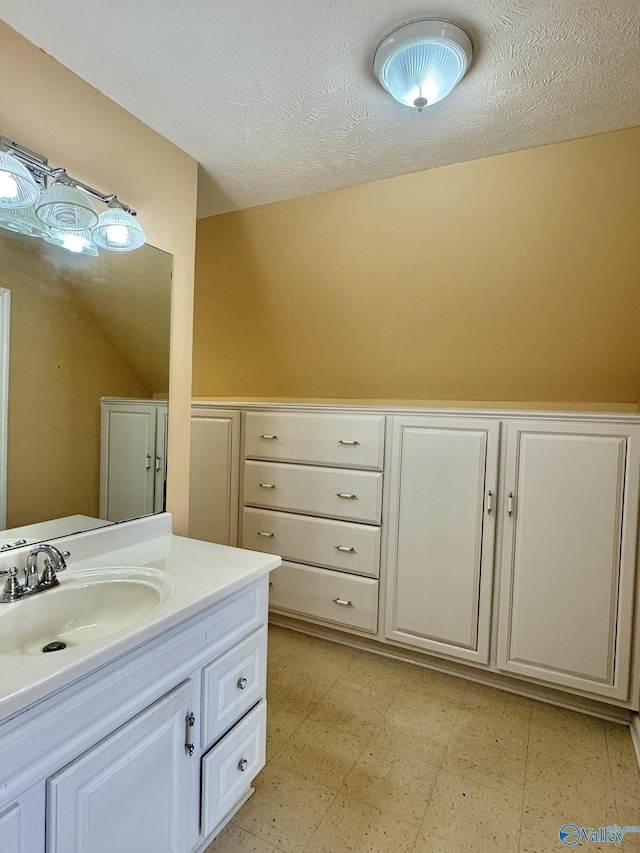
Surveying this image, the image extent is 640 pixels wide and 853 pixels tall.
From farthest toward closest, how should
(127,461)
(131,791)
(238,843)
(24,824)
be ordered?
(127,461) → (238,843) → (131,791) → (24,824)

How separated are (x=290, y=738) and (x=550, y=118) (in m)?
2.48

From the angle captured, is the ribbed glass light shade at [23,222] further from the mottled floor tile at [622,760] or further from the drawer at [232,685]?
the mottled floor tile at [622,760]

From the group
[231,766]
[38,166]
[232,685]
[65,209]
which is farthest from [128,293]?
[231,766]

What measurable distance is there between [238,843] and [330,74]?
7.56 ft

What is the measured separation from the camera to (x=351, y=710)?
1.95 m

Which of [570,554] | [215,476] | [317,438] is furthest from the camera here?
[215,476]

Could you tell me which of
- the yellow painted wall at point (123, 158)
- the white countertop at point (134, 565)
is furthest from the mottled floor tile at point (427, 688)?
the yellow painted wall at point (123, 158)

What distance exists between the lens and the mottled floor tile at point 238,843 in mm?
1297

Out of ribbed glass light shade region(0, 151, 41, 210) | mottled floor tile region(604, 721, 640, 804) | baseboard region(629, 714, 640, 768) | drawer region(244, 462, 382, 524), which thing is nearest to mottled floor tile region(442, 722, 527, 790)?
mottled floor tile region(604, 721, 640, 804)

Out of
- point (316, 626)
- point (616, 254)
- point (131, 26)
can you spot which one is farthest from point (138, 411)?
point (616, 254)

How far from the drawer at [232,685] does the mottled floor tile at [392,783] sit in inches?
21.5

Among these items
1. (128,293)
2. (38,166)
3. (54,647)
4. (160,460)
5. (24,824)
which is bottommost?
(24,824)

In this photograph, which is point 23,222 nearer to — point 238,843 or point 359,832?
point 238,843

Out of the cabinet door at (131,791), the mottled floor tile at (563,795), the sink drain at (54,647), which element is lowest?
the mottled floor tile at (563,795)
